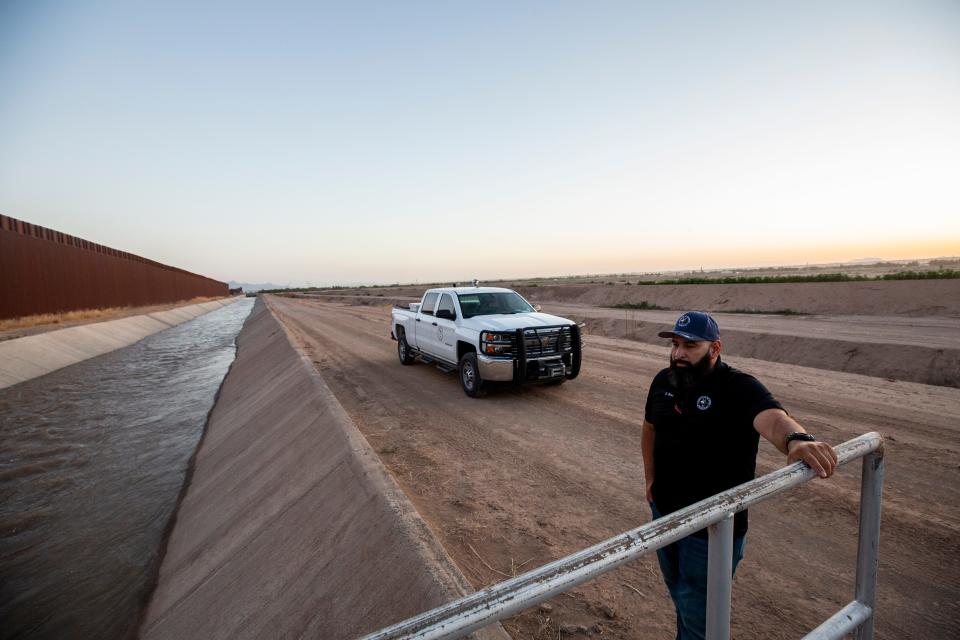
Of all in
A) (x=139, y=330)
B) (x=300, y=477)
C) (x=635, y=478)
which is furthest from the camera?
(x=139, y=330)

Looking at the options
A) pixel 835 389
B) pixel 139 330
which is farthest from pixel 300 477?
pixel 139 330

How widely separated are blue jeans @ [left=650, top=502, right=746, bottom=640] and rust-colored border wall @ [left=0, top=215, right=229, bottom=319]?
31.1 m

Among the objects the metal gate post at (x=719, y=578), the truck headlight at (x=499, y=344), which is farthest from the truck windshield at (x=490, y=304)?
the metal gate post at (x=719, y=578)

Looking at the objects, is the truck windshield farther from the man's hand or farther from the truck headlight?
the man's hand

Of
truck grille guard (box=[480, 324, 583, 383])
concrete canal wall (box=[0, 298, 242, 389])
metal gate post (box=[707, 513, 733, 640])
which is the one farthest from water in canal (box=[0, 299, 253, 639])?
truck grille guard (box=[480, 324, 583, 383])

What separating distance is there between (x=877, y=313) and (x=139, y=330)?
39.5 metres

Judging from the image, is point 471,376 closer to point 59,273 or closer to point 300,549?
point 300,549

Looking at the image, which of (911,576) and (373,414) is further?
(373,414)

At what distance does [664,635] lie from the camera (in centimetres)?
279

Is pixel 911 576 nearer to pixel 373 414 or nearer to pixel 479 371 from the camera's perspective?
pixel 479 371

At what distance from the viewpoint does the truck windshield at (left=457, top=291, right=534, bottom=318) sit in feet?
31.2

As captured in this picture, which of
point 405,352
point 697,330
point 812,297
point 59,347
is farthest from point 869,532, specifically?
point 59,347

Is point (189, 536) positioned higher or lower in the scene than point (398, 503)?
lower

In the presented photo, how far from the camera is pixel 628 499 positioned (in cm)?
449
